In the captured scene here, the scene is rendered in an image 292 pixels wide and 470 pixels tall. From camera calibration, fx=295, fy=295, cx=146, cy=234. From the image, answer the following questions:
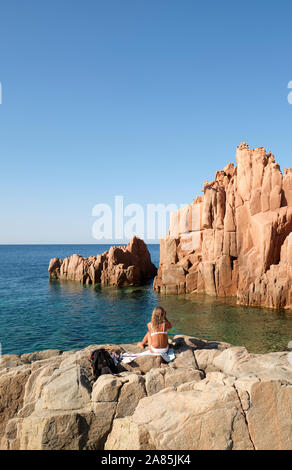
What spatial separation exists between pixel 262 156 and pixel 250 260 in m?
13.8

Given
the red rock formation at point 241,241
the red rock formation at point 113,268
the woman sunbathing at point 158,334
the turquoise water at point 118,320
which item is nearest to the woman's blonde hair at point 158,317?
the woman sunbathing at point 158,334

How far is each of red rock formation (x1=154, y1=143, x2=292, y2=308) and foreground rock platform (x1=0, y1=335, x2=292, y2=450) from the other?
26537mm

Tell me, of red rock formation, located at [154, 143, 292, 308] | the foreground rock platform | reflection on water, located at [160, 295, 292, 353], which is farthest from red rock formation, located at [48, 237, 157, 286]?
the foreground rock platform

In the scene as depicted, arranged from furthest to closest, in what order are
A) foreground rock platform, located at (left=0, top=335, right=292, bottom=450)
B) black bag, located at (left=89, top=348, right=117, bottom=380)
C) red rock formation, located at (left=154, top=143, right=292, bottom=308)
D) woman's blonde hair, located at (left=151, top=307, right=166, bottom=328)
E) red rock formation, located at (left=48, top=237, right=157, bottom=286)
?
red rock formation, located at (left=48, top=237, right=157, bottom=286)
red rock formation, located at (left=154, top=143, right=292, bottom=308)
woman's blonde hair, located at (left=151, top=307, right=166, bottom=328)
black bag, located at (left=89, top=348, right=117, bottom=380)
foreground rock platform, located at (left=0, top=335, right=292, bottom=450)

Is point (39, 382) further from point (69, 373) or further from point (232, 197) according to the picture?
point (232, 197)

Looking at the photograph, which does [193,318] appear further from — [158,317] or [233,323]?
[158,317]

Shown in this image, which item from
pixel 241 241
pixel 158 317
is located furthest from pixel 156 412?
pixel 241 241

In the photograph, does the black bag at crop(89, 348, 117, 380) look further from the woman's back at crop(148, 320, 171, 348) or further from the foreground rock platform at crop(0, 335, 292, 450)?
the woman's back at crop(148, 320, 171, 348)

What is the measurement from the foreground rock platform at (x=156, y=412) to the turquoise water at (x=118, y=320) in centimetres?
1483

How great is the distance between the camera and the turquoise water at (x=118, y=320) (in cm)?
2355

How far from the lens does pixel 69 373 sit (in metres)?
8.54

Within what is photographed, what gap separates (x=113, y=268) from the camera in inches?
2183

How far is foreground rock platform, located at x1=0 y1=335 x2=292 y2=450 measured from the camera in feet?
21.3
